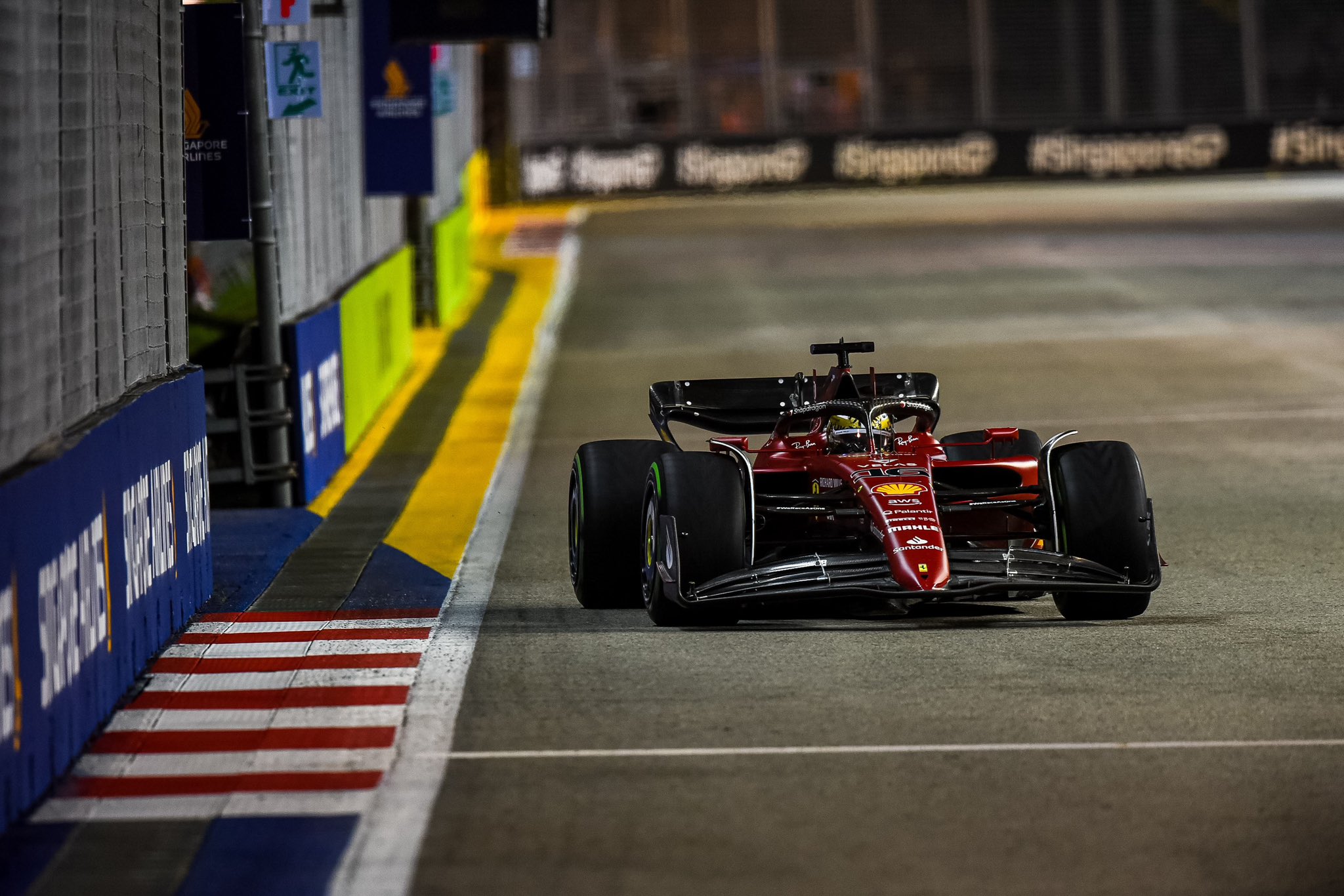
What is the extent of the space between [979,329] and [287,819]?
60.0 ft

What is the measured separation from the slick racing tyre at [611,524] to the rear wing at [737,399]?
22.2 inches

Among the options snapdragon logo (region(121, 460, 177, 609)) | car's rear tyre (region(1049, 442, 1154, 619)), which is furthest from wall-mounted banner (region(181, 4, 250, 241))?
car's rear tyre (region(1049, 442, 1154, 619))

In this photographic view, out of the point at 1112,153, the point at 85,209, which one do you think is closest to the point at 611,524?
the point at 85,209

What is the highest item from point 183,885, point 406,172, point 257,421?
point 406,172

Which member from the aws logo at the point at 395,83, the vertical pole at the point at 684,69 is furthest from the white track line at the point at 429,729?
the vertical pole at the point at 684,69

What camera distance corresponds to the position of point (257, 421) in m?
13.3

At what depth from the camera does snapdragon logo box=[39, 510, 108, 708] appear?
23.2 feet

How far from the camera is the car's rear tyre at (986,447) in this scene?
10.6 metres

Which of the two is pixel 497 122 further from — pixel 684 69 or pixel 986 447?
pixel 986 447

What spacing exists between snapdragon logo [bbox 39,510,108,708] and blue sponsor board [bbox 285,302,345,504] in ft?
18.5

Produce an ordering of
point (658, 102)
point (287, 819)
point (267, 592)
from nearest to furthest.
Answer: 1. point (287, 819)
2. point (267, 592)
3. point (658, 102)

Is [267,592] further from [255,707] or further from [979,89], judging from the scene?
[979,89]

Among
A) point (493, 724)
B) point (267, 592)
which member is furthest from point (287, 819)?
point (267, 592)

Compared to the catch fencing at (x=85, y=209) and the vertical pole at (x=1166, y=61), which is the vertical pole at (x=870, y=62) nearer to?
the vertical pole at (x=1166, y=61)
